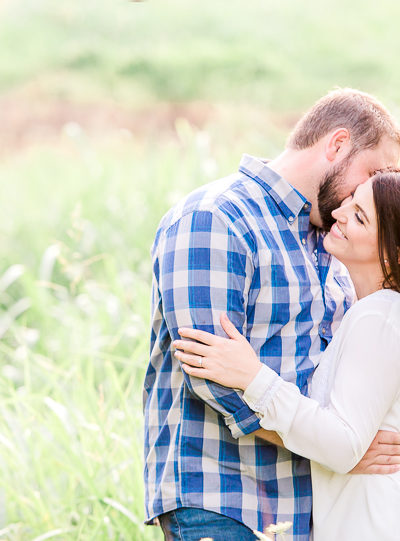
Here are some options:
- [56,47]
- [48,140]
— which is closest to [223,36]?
[56,47]

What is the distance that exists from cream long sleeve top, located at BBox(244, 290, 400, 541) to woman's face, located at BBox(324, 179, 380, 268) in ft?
0.47

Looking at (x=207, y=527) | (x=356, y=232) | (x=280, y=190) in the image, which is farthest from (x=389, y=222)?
(x=207, y=527)

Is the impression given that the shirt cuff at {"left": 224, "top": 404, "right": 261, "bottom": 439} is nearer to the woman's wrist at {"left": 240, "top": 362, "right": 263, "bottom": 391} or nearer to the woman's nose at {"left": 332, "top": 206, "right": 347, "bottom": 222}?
the woman's wrist at {"left": 240, "top": 362, "right": 263, "bottom": 391}

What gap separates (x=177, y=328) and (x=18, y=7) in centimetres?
976

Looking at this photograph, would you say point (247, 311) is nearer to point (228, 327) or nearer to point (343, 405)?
point (228, 327)

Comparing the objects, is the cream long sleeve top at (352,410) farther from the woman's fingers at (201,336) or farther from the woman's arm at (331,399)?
the woman's fingers at (201,336)

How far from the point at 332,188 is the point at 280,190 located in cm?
17

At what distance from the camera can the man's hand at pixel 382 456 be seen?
1.98 m

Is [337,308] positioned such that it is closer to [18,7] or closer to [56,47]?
[56,47]

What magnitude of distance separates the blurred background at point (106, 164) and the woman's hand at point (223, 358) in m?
0.84

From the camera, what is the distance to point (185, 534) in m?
1.99

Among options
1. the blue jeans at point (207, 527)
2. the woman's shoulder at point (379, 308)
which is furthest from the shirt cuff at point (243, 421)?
the woman's shoulder at point (379, 308)

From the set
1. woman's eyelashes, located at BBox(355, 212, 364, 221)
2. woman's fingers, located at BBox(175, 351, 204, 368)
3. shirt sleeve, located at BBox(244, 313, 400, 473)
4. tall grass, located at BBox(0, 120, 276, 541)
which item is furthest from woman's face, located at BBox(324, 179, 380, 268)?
tall grass, located at BBox(0, 120, 276, 541)

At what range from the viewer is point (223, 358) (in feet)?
6.16
